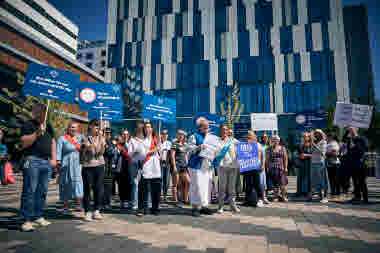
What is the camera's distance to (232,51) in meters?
37.2

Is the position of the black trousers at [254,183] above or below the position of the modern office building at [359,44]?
below

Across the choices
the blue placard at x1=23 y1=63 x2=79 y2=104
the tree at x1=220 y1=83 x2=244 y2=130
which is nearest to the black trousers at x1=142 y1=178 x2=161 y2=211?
the blue placard at x1=23 y1=63 x2=79 y2=104

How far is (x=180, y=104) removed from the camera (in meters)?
37.8

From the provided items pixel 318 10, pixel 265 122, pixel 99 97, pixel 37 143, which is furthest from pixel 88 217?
pixel 318 10

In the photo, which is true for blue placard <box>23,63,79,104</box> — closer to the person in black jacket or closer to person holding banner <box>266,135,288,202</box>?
person holding banner <box>266,135,288,202</box>

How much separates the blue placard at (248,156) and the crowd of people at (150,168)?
2.0 inches

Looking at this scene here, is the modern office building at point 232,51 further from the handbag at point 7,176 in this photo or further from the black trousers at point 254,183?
the black trousers at point 254,183

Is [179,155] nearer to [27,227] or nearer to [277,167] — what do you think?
Result: [277,167]

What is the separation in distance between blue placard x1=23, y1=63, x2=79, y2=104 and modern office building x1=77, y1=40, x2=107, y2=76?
2821 inches

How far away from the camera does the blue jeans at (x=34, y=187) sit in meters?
4.00

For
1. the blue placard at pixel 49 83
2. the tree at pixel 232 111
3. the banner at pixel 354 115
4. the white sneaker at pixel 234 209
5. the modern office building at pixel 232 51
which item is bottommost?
the white sneaker at pixel 234 209

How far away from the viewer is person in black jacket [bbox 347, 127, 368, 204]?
6586 millimetres

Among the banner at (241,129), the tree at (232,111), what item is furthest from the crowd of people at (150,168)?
the tree at (232,111)

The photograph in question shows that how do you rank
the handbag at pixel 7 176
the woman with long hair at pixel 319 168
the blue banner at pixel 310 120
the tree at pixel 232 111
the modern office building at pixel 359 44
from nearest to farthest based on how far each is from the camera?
the woman with long hair at pixel 319 168 → the handbag at pixel 7 176 → the blue banner at pixel 310 120 → the tree at pixel 232 111 → the modern office building at pixel 359 44
